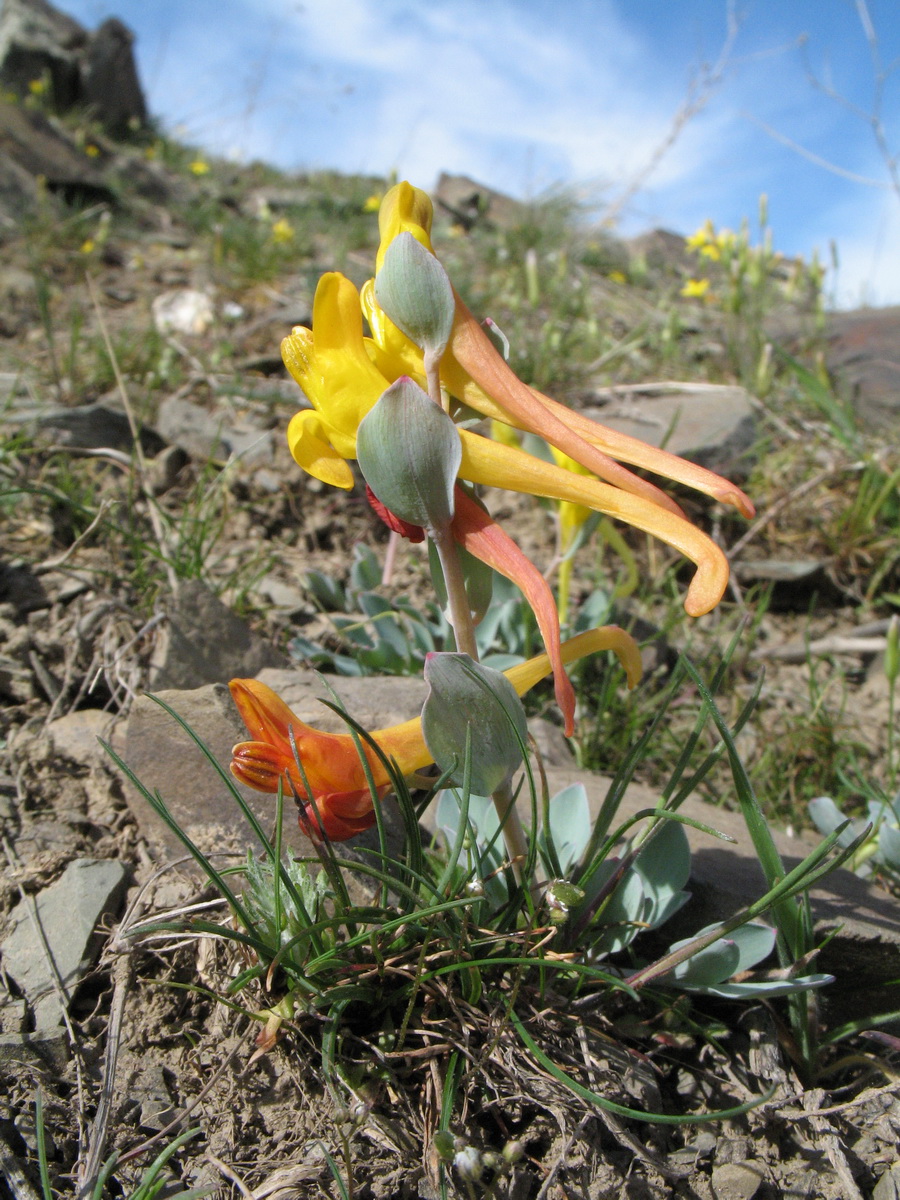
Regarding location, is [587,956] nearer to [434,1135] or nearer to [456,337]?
[434,1135]

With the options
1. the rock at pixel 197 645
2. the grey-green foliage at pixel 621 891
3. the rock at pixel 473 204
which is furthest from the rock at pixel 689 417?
the rock at pixel 473 204

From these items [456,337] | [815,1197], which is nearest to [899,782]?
[815,1197]

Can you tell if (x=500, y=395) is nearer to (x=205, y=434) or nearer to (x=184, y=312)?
(x=205, y=434)

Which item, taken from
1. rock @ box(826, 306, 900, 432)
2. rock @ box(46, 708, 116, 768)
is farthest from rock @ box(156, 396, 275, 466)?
rock @ box(826, 306, 900, 432)

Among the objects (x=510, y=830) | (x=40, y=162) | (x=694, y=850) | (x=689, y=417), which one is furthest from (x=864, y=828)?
(x=40, y=162)

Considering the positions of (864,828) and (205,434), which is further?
(205,434)
